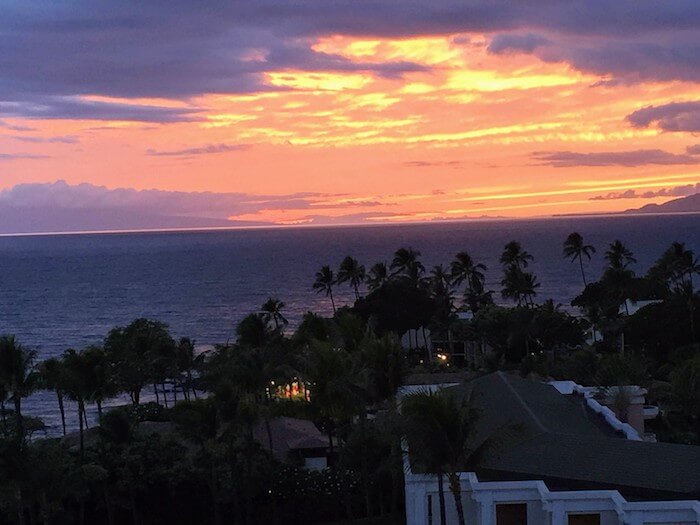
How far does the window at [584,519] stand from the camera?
2456cm

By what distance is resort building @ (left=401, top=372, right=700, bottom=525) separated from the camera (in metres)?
24.3

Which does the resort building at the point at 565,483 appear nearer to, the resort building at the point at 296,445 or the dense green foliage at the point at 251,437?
the dense green foliage at the point at 251,437

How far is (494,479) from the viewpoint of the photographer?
2642 cm

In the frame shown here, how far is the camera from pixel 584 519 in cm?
2462

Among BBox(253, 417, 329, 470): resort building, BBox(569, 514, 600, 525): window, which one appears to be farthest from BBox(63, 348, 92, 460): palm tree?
BBox(569, 514, 600, 525): window

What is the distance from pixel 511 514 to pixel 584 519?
2178 mm

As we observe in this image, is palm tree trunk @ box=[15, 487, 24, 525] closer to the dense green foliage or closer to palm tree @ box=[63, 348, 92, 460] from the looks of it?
the dense green foliage

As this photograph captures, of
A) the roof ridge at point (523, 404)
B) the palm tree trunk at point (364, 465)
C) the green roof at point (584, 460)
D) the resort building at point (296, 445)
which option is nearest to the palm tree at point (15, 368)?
the resort building at point (296, 445)

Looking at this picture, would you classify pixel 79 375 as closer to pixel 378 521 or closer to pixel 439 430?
pixel 378 521

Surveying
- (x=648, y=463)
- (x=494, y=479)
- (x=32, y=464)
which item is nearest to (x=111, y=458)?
(x=32, y=464)

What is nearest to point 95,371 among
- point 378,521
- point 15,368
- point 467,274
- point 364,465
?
point 15,368

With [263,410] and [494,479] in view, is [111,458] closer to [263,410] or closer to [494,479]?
[263,410]

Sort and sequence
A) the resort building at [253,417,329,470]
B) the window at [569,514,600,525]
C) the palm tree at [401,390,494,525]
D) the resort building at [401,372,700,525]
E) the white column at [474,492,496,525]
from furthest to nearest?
the resort building at [253,417,329,470], the white column at [474,492,496,525], the window at [569,514,600,525], the resort building at [401,372,700,525], the palm tree at [401,390,494,525]

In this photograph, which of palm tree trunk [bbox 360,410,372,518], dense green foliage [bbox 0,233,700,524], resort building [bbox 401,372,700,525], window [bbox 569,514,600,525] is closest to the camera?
resort building [bbox 401,372,700,525]
